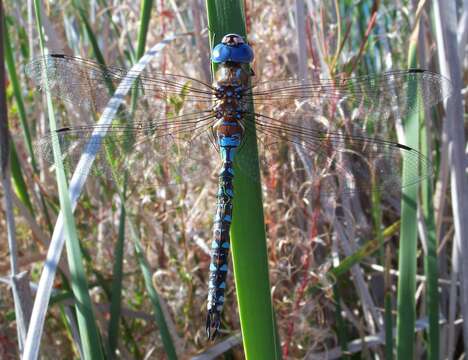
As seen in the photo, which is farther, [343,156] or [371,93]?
[343,156]

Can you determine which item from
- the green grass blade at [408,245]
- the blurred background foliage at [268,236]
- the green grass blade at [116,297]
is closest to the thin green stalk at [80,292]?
the blurred background foliage at [268,236]

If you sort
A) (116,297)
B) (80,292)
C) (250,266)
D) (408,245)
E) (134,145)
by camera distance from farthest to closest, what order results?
(116,297) < (134,145) < (408,245) < (80,292) < (250,266)

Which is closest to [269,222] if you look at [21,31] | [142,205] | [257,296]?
[142,205]

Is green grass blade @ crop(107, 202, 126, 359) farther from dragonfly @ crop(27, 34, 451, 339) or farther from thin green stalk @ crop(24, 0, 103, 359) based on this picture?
thin green stalk @ crop(24, 0, 103, 359)

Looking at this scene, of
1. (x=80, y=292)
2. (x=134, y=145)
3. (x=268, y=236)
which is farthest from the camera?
(x=268, y=236)

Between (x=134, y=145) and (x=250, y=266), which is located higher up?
(x=134, y=145)

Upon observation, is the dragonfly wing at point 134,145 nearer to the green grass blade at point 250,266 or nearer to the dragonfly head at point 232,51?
the dragonfly head at point 232,51

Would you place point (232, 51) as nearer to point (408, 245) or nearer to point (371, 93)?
point (371, 93)

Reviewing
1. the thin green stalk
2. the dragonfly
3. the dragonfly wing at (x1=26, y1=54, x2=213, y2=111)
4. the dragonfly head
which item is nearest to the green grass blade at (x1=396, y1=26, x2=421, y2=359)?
the dragonfly

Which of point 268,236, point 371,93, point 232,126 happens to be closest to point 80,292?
point 232,126
